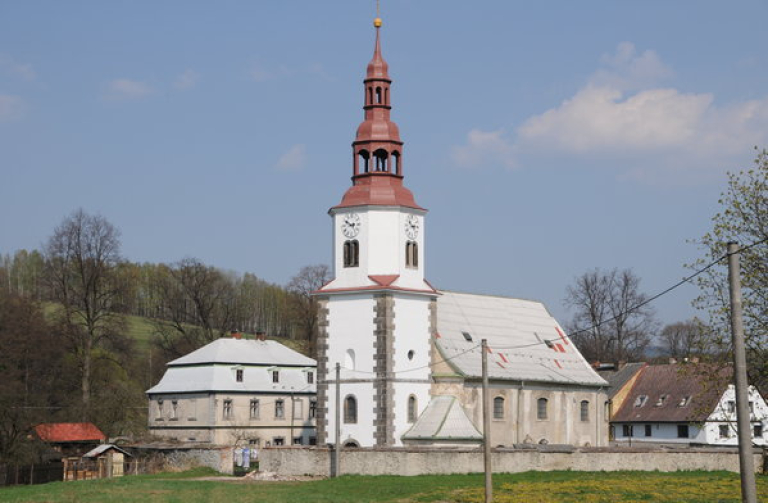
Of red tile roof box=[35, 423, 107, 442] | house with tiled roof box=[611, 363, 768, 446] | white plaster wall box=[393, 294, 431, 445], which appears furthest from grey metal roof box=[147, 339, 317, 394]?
house with tiled roof box=[611, 363, 768, 446]

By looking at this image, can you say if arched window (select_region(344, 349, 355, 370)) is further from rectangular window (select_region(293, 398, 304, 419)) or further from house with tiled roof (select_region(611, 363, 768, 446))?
house with tiled roof (select_region(611, 363, 768, 446))

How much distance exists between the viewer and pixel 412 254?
53.1 metres

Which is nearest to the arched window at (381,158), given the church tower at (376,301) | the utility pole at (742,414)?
the church tower at (376,301)

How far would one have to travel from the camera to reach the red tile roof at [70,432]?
211 feet

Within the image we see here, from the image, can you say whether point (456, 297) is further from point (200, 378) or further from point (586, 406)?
point (200, 378)

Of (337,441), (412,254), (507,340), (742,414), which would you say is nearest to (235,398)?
(507,340)

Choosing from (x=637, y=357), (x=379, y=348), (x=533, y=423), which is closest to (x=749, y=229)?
(x=379, y=348)

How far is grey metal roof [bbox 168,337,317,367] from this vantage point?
232 feet

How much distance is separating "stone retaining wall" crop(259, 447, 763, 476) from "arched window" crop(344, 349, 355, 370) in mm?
4977

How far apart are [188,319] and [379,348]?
50192mm

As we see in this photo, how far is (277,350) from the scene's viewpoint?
76062 mm

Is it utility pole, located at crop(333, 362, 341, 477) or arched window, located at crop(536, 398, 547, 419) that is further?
arched window, located at crop(536, 398, 547, 419)

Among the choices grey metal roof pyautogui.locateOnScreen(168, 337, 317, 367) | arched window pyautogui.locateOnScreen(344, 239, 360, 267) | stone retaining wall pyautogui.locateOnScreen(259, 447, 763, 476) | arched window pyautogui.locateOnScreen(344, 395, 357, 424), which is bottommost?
stone retaining wall pyautogui.locateOnScreen(259, 447, 763, 476)

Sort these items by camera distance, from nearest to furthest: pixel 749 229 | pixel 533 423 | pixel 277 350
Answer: pixel 749 229, pixel 533 423, pixel 277 350
